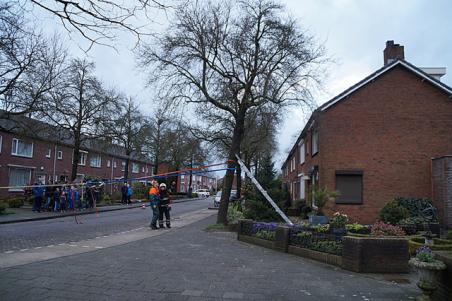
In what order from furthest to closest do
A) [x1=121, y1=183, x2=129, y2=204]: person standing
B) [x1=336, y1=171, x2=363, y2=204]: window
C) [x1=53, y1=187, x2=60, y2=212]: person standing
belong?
[x1=121, y1=183, x2=129, y2=204]: person standing → [x1=53, y1=187, x2=60, y2=212]: person standing → [x1=336, y1=171, x2=363, y2=204]: window

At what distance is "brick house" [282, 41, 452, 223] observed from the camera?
18516 mm

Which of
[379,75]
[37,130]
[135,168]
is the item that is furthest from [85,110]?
[135,168]

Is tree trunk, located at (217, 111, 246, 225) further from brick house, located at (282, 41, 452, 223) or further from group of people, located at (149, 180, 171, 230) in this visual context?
brick house, located at (282, 41, 452, 223)

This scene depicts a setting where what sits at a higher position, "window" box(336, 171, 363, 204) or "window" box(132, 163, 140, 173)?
"window" box(132, 163, 140, 173)

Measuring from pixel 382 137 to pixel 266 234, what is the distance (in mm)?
10094

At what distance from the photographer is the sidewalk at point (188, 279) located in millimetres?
6059

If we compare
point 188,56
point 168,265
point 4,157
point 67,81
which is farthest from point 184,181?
point 168,265

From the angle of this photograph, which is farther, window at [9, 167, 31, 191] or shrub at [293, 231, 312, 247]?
window at [9, 167, 31, 191]

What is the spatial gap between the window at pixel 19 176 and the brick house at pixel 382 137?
27039mm

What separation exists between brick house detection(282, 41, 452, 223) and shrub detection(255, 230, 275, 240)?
7.29m

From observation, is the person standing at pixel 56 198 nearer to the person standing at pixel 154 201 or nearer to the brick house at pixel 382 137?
the person standing at pixel 154 201

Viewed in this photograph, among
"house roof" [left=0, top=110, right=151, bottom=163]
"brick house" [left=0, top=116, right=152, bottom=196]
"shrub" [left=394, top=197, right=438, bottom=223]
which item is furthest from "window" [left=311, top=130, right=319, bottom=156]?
"brick house" [left=0, top=116, right=152, bottom=196]

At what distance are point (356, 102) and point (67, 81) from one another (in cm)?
1607

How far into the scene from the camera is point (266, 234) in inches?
463
